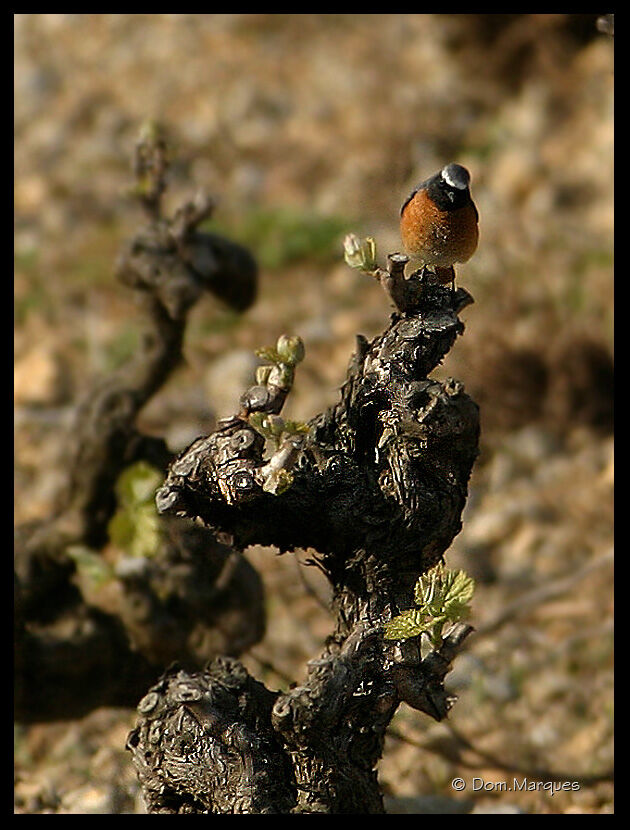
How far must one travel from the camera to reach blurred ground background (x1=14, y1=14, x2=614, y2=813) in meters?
3.09

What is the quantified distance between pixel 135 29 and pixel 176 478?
14.2 ft

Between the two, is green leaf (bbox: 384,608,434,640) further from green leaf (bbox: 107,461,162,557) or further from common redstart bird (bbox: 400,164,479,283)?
green leaf (bbox: 107,461,162,557)

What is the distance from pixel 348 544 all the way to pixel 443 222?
585mm

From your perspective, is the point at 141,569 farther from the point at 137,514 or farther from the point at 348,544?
the point at 348,544

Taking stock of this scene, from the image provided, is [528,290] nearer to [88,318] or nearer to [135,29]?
[88,318]

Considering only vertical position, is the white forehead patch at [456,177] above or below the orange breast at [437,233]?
above

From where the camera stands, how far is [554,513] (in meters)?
3.79

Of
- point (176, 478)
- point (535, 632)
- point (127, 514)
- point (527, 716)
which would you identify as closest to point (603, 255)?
point (535, 632)

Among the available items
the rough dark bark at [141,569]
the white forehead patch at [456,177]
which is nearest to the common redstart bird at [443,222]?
the white forehead patch at [456,177]

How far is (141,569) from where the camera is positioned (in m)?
2.84

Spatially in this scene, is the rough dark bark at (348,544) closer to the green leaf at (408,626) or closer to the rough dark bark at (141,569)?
the green leaf at (408,626)

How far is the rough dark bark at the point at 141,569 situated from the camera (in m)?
2.79

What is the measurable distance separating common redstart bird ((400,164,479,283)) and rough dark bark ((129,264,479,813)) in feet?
0.21

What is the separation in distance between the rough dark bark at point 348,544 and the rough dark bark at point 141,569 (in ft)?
2.22
